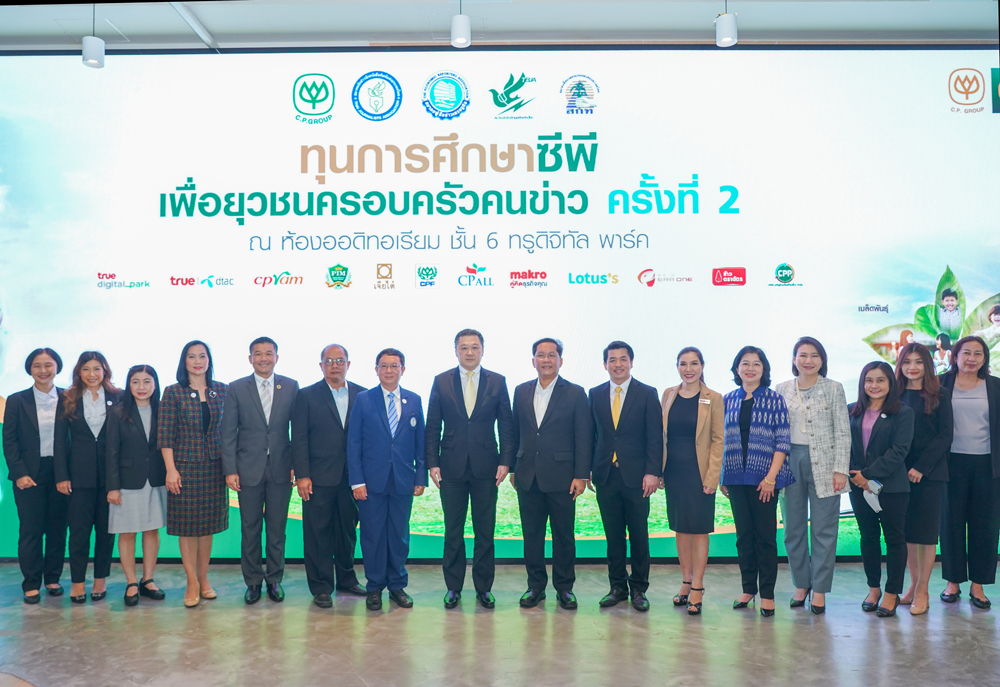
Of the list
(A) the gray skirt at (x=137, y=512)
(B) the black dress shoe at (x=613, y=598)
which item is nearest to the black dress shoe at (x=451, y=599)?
(B) the black dress shoe at (x=613, y=598)

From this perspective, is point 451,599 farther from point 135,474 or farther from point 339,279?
point 339,279

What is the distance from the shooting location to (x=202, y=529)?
454 cm

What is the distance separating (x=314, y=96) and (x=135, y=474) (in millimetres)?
3009

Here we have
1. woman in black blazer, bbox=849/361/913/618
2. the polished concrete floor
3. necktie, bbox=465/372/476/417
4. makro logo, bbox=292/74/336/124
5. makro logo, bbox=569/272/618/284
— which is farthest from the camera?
makro logo, bbox=292/74/336/124

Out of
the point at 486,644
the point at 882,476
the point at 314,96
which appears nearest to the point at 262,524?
the point at 486,644

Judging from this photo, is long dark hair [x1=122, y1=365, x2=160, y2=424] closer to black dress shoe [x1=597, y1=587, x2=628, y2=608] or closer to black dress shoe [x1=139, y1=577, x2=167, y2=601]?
black dress shoe [x1=139, y1=577, x2=167, y2=601]

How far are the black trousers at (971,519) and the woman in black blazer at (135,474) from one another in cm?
493

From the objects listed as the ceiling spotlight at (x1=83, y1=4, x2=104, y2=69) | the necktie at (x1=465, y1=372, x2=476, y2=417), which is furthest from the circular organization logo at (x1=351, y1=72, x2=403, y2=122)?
the necktie at (x1=465, y1=372, x2=476, y2=417)

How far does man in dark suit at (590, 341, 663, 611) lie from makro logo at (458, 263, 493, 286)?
4.39 feet

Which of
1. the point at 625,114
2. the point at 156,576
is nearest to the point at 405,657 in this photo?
the point at 156,576

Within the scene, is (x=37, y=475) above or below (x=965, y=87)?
below

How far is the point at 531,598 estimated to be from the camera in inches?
177

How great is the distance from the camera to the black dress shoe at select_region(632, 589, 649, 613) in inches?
173

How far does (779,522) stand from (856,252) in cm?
211
